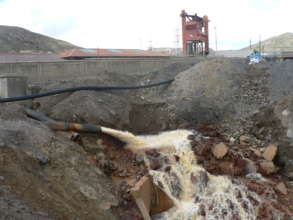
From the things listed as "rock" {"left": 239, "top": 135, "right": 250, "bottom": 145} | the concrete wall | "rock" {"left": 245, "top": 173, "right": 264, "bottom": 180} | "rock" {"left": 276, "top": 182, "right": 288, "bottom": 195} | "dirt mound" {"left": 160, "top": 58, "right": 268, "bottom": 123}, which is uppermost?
the concrete wall

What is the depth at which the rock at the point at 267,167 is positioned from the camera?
8.23 meters

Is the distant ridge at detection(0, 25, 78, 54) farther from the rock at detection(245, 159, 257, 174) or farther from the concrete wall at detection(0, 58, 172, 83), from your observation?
the rock at detection(245, 159, 257, 174)

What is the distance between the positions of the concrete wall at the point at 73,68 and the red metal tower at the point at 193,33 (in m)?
10.5

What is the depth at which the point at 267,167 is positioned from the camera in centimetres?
828

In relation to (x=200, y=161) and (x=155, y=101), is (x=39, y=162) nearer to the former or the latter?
(x=200, y=161)

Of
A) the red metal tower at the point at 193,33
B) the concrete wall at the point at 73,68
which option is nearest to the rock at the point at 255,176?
the concrete wall at the point at 73,68

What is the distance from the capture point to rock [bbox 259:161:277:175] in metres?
8.23

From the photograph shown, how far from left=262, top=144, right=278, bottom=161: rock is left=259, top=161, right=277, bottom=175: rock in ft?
0.84

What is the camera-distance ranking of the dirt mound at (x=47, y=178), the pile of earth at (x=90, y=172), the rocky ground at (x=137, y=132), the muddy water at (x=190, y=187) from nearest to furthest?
the dirt mound at (x=47, y=178) → the pile of earth at (x=90, y=172) → the rocky ground at (x=137, y=132) → the muddy water at (x=190, y=187)

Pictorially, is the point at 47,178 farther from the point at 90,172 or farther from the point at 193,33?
the point at 193,33

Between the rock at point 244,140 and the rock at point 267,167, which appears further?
the rock at point 244,140

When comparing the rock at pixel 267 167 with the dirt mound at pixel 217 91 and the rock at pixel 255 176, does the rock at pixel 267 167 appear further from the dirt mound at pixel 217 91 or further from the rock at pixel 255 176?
the dirt mound at pixel 217 91

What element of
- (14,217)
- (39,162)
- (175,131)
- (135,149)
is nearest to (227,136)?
(175,131)

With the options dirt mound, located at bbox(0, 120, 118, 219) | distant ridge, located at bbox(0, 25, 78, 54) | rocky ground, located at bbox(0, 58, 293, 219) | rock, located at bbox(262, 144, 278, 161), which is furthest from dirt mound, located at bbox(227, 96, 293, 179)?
distant ridge, located at bbox(0, 25, 78, 54)
